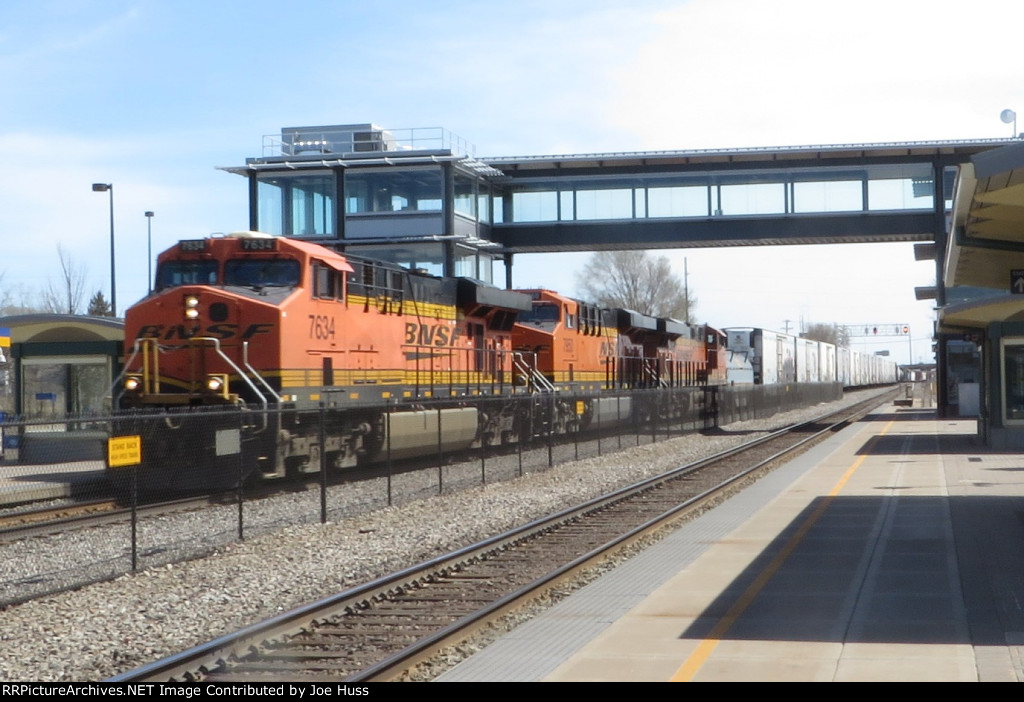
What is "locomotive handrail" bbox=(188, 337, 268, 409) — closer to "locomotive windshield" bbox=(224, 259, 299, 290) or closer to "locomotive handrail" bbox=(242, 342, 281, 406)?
"locomotive handrail" bbox=(242, 342, 281, 406)

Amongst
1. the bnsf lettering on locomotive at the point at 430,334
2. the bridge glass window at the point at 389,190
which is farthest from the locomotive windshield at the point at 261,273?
the bridge glass window at the point at 389,190

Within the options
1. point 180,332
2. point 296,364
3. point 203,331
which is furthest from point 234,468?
point 180,332

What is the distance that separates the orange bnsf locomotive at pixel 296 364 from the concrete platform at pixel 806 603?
5.56 metres

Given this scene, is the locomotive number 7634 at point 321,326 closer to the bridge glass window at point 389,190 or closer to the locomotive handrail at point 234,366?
the locomotive handrail at point 234,366

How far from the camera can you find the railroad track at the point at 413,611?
8.04m

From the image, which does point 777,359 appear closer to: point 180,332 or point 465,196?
point 465,196

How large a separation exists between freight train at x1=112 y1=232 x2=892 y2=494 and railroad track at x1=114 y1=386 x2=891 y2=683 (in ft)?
10.5

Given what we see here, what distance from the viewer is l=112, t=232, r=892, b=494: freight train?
48.9ft

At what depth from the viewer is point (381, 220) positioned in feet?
146

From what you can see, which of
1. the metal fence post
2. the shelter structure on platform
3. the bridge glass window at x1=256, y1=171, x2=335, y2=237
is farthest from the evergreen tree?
the metal fence post

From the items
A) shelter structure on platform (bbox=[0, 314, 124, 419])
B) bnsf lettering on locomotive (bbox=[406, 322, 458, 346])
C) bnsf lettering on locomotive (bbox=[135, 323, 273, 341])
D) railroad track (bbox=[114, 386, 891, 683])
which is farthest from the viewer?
shelter structure on platform (bbox=[0, 314, 124, 419])

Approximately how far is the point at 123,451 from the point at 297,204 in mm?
34131

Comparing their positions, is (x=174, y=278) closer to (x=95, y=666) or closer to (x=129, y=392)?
(x=129, y=392)
